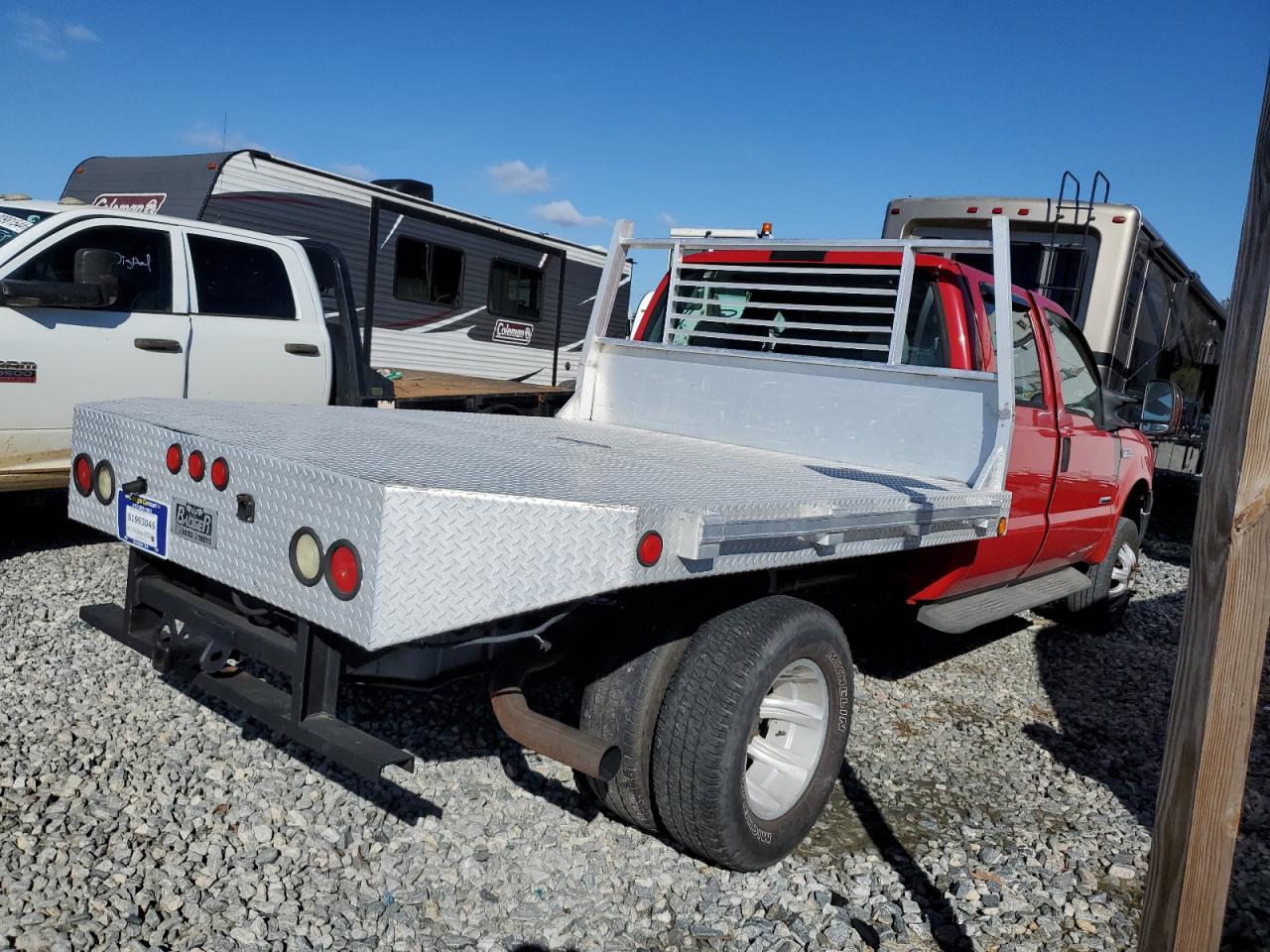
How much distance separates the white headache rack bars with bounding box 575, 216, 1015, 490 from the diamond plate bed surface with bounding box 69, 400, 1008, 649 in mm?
797

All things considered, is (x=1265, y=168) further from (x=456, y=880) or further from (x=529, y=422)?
(x=529, y=422)

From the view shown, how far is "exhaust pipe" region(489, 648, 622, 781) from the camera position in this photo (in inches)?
105

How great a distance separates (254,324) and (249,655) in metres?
4.24

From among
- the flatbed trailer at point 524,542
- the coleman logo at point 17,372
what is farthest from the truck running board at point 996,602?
the coleman logo at point 17,372

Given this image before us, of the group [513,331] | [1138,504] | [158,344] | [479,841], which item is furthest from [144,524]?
[513,331]

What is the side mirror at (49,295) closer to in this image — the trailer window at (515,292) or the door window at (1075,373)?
the door window at (1075,373)

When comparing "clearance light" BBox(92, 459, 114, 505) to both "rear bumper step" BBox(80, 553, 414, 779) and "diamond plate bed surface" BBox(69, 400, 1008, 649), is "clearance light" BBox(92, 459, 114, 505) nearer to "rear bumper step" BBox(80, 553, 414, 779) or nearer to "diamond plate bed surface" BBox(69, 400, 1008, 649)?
"diamond plate bed surface" BBox(69, 400, 1008, 649)

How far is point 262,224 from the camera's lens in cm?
916

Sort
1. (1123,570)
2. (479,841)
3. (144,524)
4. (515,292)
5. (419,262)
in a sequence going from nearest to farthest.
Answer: (144,524) < (479,841) < (1123,570) < (419,262) < (515,292)

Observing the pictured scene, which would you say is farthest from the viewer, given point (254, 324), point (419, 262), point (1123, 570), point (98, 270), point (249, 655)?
point (419, 262)

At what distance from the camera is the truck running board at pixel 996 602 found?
13.3 ft

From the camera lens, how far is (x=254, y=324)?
21.1 feet

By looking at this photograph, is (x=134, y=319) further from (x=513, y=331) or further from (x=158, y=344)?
(x=513, y=331)

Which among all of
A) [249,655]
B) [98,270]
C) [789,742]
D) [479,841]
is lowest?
[479,841]
